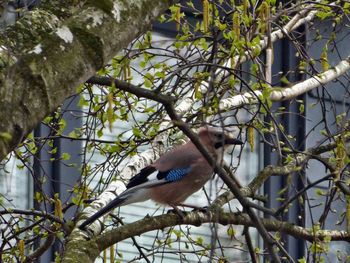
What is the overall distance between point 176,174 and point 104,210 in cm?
162

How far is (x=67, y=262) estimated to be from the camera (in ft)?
19.2

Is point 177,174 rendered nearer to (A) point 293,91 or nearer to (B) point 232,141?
(B) point 232,141

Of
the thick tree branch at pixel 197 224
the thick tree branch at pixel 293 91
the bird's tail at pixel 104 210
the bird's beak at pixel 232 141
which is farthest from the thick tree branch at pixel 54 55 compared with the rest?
the bird's beak at pixel 232 141

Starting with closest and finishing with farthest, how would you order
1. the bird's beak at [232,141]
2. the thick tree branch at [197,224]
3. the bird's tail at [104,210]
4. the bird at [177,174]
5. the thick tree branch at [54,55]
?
the thick tree branch at [54,55], the thick tree branch at [197,224], the bird's tail at [104,210], the bird at [177,174], the bird's beak at [232,141]

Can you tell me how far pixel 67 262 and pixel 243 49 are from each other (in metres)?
2.24

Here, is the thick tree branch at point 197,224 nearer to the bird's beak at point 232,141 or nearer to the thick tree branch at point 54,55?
the thick tree branch at point 54,55

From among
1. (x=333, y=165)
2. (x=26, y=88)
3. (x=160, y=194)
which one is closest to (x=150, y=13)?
(x=26, y=88)

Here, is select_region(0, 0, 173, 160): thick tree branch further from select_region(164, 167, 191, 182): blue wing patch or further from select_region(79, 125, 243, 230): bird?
select_region(164, 167, 191, 182): blue wing patch

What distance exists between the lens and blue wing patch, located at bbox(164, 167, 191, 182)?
8.23 m

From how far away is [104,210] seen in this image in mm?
6785

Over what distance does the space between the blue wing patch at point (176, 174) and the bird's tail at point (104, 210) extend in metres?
1.12

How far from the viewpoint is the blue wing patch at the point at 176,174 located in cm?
823

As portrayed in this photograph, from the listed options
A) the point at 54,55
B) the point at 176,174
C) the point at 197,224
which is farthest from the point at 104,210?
the point at 54,55

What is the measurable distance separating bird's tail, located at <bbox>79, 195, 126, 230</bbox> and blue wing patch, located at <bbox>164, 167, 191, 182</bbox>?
1117mm
